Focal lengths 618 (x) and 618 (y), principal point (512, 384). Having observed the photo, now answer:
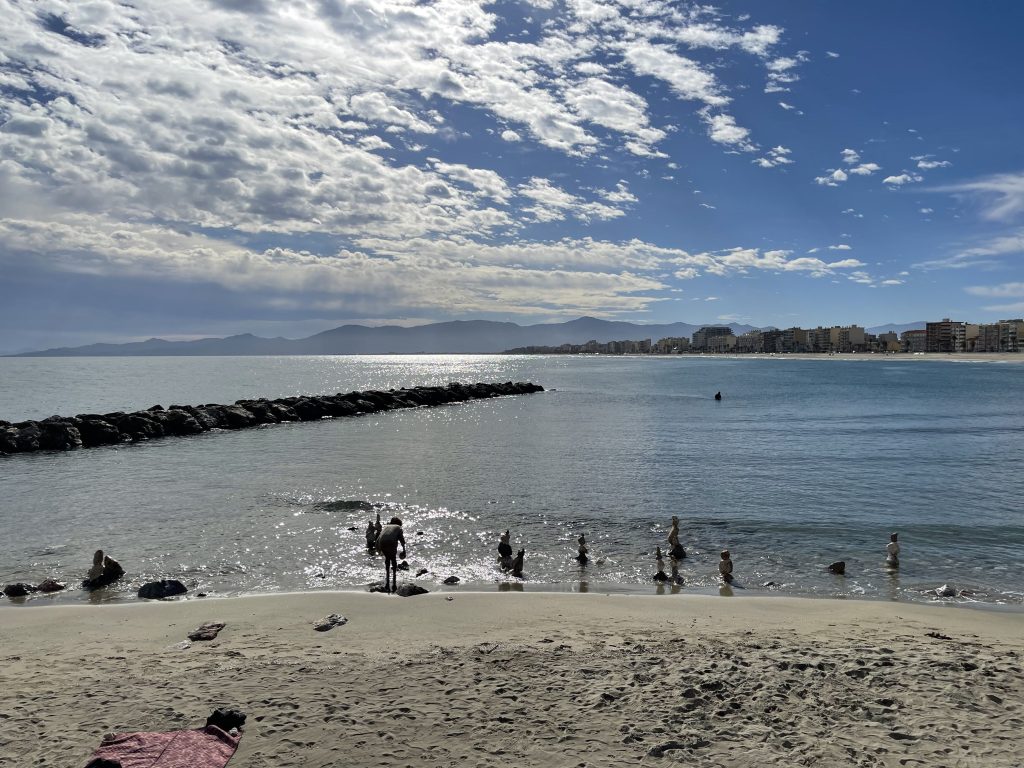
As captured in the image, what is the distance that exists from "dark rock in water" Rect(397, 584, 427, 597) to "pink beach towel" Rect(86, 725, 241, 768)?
5.76 metres

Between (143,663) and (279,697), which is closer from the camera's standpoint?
(279,697)

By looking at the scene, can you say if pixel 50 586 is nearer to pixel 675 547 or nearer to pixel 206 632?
pixel 206 632

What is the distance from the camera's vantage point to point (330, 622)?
34.1 ft

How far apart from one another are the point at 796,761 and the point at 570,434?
35.0 meters

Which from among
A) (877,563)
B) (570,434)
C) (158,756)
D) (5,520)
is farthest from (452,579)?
(570,434)

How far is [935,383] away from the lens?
300 ft

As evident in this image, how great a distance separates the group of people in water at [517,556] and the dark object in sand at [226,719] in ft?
18.4

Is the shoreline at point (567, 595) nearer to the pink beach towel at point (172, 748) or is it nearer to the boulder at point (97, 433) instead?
the pink beach towel at point (172, 748)

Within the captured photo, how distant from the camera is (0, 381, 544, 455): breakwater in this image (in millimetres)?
35625

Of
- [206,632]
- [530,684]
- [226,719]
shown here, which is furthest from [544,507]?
[226,719]

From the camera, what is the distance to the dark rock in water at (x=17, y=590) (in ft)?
41.4

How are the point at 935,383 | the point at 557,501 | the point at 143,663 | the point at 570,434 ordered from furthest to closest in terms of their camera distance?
1. the point at 935,383
2. the point at 570,434
3. the point at 557,501
4. the point at 143,663

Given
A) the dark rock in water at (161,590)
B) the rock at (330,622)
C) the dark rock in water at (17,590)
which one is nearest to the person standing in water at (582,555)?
the rock at (330,622)

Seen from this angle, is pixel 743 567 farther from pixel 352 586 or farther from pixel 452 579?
pixel 352 586
